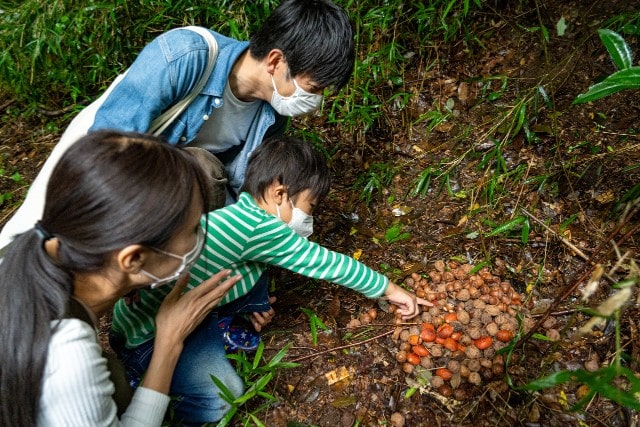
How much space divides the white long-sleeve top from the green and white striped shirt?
2.37ft

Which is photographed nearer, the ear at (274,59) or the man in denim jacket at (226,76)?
the man in denim jacket at (226,76)

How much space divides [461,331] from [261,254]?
1099 millimetres

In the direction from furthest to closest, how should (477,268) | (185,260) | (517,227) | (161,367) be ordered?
(517,227)
(477,268)
(161,367)
(185,260)

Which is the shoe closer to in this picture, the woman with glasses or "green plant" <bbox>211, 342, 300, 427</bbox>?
"green plant" <bbox>211, 342, 300, 427</bbox>

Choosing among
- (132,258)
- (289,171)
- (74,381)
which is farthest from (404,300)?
(74,381)

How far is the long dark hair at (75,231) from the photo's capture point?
1384 millimetres

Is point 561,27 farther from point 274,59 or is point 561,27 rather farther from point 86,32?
point 86,32

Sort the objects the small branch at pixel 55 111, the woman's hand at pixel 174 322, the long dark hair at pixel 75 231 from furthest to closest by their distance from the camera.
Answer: the small branch at pixel 55 111 < the woman's hand at pixel 174 322 < the long dark hair at pixel 75 231

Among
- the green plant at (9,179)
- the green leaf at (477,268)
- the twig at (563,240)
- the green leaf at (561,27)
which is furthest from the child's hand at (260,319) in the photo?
the green leaf at (561,27)

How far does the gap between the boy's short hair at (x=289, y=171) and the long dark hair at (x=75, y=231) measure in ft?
3.10

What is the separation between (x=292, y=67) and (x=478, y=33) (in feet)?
6.95

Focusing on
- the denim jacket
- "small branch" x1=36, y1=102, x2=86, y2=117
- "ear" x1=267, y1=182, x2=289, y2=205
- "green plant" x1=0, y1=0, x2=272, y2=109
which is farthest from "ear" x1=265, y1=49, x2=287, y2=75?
"small branch" x1=36, y1=102, x2=86, y2=117

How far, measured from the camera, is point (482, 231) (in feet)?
9.60

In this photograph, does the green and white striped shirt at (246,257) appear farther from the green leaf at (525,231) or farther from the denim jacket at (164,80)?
the green leaf at (525,231)
